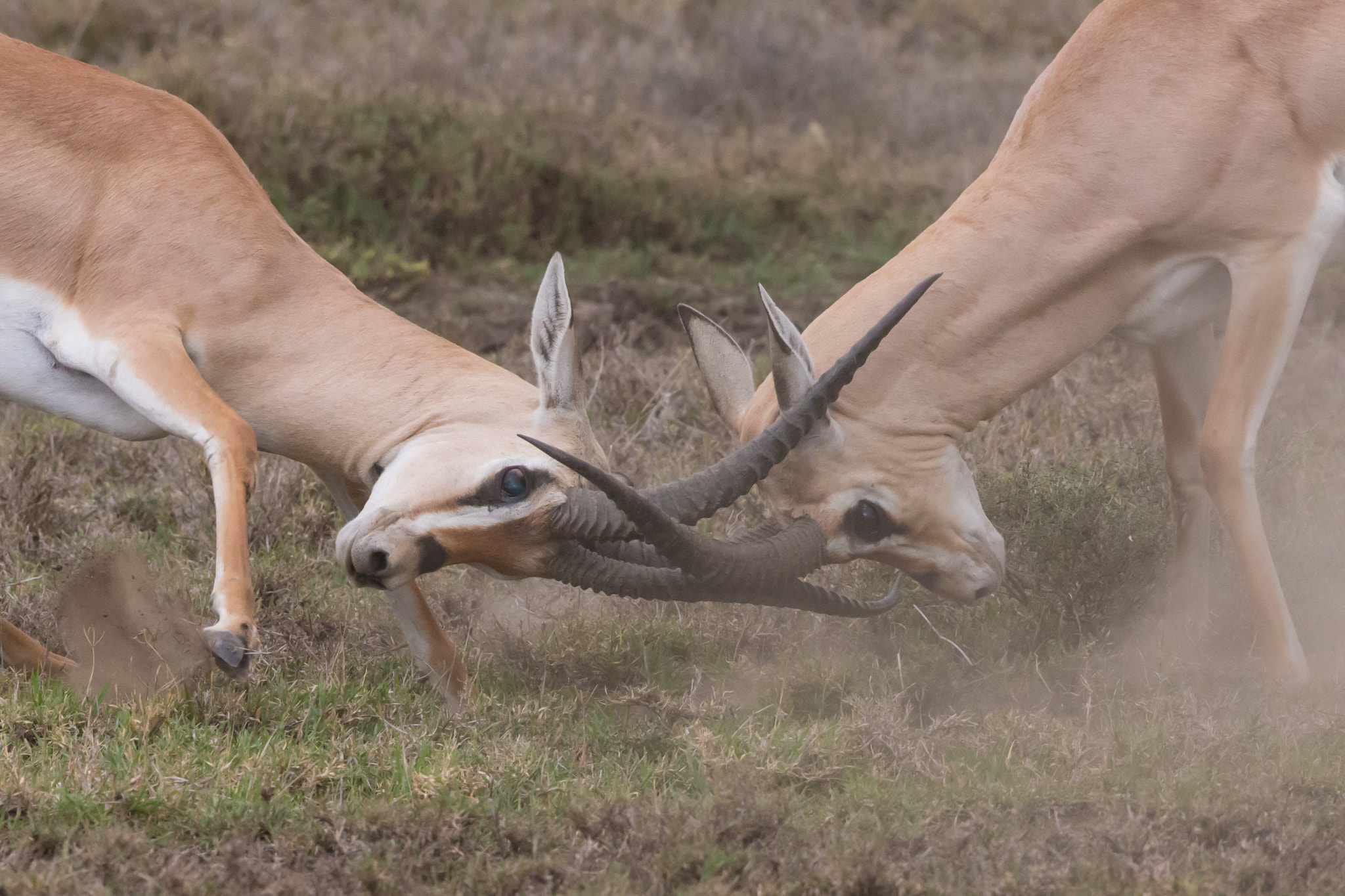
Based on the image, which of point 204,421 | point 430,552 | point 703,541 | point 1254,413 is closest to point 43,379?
point 204,421

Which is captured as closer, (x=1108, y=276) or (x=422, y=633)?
(x=1108, y=276)

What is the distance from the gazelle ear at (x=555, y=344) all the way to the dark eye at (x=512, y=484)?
0.32 metres

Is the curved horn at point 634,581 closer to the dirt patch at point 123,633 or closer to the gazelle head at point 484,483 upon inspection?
the gazelle head at point 484,483

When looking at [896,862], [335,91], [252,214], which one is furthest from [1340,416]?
[335,91]

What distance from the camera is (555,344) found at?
177 inches

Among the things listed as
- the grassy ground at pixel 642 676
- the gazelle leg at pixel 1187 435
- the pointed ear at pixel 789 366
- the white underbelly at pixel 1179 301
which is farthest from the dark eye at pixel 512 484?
the gazelle leg at pixel 1187 435

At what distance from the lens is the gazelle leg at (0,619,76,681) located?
16.3 ft

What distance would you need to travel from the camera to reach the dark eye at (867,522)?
4734mm

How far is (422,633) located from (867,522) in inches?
57.8

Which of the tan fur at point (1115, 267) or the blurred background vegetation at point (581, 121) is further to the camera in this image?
the blurred background vegetation at point (581, 121)

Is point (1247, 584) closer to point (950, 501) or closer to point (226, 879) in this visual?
point (950, 501)

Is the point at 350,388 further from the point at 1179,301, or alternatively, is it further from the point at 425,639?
the point at 1179,301

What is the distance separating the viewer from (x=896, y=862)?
142 inches

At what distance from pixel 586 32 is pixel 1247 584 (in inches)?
420
